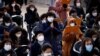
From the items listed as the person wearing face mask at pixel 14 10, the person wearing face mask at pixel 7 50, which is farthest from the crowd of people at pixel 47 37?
the person wearing face mask at pixel 14 10

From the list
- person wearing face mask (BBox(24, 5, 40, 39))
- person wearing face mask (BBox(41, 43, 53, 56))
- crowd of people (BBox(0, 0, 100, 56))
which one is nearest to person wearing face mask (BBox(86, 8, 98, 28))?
crowd of people (BBox(0, 0, 100, 56))

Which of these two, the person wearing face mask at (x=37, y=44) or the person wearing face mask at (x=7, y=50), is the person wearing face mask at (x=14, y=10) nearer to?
the person wearing face mask at (x=37, y=44)

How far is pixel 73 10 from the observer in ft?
55.4

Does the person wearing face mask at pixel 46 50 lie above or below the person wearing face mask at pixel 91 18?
above

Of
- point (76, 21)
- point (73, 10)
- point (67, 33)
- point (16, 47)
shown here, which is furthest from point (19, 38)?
point (73, 10)

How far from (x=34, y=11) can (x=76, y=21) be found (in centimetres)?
198

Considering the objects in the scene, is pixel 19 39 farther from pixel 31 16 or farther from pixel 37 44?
pixel 31 16

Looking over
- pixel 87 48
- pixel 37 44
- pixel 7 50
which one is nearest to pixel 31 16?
pixel 37 44

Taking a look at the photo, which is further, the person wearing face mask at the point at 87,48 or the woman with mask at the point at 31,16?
the woman with mask at the point at 31,16

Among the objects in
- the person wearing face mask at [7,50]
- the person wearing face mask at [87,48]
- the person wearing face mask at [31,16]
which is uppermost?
the person wearing face mask at [7,50]

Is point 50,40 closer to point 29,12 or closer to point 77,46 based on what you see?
point 77,46

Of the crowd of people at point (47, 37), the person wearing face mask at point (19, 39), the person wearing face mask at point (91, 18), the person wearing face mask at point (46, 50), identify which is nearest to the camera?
the person wearing face mask at point (46, 50)

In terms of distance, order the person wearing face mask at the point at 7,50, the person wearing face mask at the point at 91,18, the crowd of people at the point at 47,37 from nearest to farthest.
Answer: the person wearing face mask at the point at 7,50
the crowd of people at the point at 47,37
the person wearing face mask at the point at 91,18

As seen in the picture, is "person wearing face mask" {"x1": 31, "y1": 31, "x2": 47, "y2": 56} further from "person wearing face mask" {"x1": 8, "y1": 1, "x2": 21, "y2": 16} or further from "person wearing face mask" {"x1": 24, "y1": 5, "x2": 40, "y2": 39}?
"person wearing face mask" {"x1": 8, "y1": 1, "x2": 21, "y2": 16}
